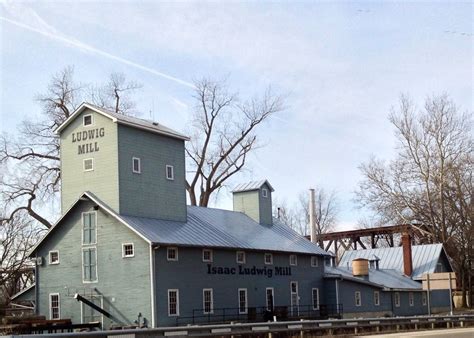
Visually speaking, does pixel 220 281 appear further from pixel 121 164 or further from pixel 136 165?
pixel 121 164

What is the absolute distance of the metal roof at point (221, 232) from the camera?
127ft

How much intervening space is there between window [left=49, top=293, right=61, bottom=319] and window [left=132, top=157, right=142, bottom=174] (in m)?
8.36

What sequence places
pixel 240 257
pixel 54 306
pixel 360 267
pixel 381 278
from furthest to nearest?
1. pixel 381 278
2. pixel 360 267
3. pixel 240 257
4. pixel 54 306

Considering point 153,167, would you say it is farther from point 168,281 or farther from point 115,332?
point 115,332

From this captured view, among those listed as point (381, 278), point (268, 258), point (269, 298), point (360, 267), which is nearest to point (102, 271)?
point (268, 258)

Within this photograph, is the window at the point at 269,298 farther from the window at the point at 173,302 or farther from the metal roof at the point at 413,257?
the metal roof at the point at 413,257

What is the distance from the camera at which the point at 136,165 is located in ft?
133

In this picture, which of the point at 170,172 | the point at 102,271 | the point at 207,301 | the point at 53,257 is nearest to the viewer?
the point at 102,271

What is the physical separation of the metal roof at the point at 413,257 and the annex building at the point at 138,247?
20825 mm

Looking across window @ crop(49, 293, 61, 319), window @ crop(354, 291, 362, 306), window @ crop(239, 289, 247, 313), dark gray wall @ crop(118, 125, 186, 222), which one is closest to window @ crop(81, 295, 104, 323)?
window @ crop(49, 293, 61, 319)

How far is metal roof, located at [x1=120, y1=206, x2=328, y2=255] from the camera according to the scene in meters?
→ 38.8

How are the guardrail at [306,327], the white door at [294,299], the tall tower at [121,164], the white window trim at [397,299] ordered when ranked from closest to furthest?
the guardrail at [306,327]
the tall tower at [121,164]
the white door at [294,299]
the white window trim at [397,299]

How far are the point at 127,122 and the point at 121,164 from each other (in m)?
2.44

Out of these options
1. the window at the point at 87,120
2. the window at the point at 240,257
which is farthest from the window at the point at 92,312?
the window at the point at 87,120
